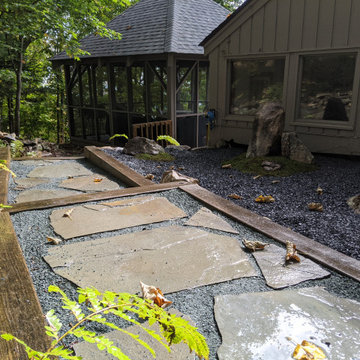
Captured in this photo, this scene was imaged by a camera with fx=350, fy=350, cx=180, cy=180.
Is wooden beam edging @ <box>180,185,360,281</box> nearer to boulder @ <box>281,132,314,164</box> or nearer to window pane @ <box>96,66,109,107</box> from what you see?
boulder @ <box>281,132,314,164</box>

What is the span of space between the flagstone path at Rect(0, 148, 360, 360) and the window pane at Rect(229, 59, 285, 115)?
4192 mm

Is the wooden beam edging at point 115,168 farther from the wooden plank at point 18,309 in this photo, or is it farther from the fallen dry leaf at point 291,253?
the wooden plank at point 18,309

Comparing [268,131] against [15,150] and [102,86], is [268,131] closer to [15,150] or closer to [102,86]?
[15,150]

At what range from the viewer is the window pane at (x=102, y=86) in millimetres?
12573

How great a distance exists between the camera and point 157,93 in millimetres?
11000

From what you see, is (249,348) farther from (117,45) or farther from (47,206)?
(117,45)

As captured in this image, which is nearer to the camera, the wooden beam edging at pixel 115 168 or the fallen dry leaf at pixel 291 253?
the fallen dry leaf at pixel 291 253

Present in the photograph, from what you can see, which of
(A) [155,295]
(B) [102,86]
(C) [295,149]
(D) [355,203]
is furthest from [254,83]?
(B) [102,86]

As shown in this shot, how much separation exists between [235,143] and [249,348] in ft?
21.3

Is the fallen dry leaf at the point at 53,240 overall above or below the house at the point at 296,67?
below

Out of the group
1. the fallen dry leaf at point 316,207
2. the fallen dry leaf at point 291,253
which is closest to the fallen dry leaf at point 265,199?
the fallen dry leaf at point 316,207

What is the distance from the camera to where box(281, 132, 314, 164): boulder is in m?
5.85

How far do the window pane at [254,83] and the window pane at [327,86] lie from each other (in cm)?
53

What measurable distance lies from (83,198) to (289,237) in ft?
6.97
